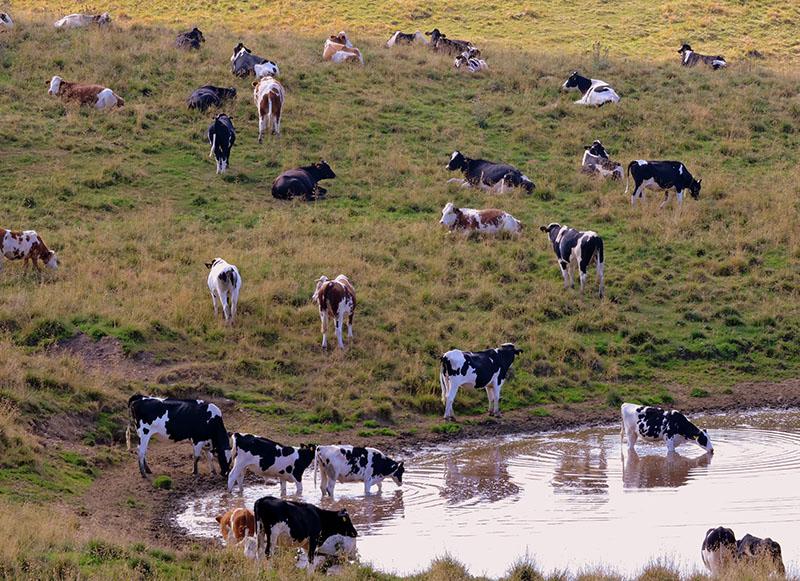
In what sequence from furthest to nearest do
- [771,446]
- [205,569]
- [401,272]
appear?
[401,272]
[771,446]
[205,569]

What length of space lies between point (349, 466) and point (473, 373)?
165 inches

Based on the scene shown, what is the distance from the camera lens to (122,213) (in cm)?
2808

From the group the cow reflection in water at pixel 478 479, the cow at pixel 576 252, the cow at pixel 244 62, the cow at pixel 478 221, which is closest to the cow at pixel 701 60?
the cow at pixel 244 62

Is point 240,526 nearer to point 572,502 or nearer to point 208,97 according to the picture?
point 572,502

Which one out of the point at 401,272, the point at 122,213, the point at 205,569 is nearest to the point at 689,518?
the point at 205,569

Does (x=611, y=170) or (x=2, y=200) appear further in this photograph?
(x=611, y=170)

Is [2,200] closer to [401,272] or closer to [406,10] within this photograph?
[401,272]

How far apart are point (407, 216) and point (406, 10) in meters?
27.5

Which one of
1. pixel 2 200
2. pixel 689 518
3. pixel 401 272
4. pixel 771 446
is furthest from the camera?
pixel 2 200

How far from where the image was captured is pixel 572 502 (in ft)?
55.4

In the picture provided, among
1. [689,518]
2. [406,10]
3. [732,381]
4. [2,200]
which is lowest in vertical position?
[689,518]

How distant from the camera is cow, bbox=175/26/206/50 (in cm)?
3822

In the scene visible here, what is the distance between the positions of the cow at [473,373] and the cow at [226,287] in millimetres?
4015

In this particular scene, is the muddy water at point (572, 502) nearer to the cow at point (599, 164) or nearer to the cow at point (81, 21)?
the cow at point (599, 164)
